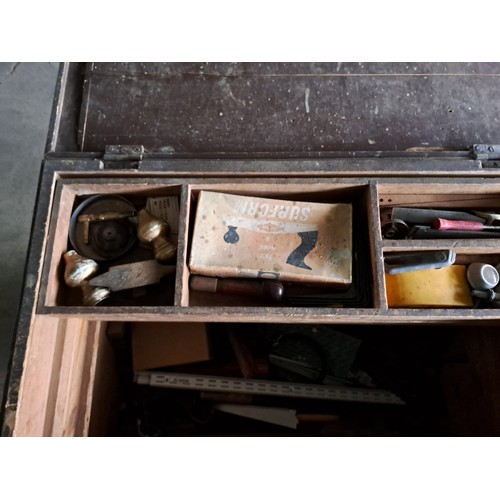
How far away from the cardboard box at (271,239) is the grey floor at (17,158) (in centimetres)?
159

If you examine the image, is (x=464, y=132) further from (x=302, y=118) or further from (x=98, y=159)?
(x=98, y=159)

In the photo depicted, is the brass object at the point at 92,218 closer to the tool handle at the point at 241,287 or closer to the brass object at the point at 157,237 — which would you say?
the brass object at the point at 157,237

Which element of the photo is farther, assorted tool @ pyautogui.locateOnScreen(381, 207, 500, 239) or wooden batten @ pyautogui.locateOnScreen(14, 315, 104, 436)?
assorted tool @ pyautogui.locateOnScreen(381, 207, 500, 239)

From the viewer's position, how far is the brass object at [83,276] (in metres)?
1.27

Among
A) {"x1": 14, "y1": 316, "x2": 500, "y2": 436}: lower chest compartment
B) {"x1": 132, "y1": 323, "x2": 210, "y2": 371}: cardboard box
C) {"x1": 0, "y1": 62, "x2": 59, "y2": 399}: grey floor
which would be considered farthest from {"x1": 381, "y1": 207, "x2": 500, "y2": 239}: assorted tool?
{"x1": 0, "y1": 62, "x2": 59, "y2": 399}: grey floor

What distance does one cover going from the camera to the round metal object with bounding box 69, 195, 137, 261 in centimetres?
138

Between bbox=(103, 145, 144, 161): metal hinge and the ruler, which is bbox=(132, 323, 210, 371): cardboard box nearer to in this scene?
the ruler

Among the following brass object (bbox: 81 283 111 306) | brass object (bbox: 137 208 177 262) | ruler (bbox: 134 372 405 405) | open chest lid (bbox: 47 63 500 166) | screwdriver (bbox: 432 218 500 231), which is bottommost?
ruler (bbox: 134 372 405 405)

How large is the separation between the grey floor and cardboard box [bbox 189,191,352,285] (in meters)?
1.59

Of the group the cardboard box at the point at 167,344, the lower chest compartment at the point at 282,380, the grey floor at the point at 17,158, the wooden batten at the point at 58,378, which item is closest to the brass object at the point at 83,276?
the wooden batten at the point at 58,378

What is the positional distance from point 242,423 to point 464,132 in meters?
1.47

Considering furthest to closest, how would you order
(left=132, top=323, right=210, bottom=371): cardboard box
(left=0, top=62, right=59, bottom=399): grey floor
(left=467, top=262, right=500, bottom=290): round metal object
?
(left=0, top=62, right=59, bottom=399): grey floor < (left=132, top=323, right=210, bottom=371): cardboard box < (left=467, top=262, right=500, bottom=290): round metal object

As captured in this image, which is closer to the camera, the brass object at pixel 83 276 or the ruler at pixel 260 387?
the brass object at pixel 83 276

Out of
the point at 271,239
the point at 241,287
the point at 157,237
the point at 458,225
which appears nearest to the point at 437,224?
the point at 458,225
